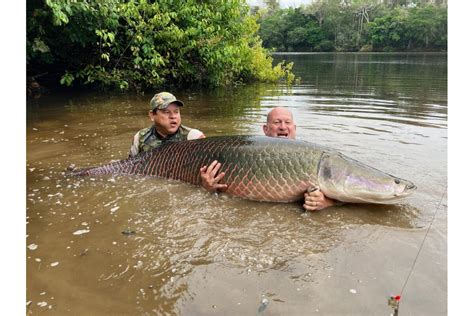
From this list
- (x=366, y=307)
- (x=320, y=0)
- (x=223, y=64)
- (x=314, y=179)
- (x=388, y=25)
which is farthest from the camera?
(x=320, y=0)

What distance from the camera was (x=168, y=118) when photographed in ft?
14.5

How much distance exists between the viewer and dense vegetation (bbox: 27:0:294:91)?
32.2ft

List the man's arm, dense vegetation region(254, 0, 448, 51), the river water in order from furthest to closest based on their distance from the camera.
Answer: dense vegetation region(254, 0, 448, 51), the man's arm, the river water

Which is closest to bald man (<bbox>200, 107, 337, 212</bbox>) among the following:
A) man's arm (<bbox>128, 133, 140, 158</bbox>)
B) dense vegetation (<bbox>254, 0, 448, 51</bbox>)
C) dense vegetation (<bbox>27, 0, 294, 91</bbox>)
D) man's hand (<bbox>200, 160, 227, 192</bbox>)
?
man's hand (<bbox>200, 160, 227, 192</bbox>)

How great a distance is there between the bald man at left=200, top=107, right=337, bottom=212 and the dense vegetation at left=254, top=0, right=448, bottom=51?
58715 millimetres

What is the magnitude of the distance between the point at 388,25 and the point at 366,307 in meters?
71.4

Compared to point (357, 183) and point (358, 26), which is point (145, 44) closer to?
point (357, 183)

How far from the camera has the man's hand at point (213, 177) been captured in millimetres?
3801

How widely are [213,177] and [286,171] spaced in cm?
71

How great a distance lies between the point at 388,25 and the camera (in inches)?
2576

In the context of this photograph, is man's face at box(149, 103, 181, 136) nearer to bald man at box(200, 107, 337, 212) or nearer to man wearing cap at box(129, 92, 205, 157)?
man wearing cap at box(129, 92, 205, 157)

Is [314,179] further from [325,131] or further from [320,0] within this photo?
[320,0]

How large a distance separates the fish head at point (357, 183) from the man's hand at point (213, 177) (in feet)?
3.09

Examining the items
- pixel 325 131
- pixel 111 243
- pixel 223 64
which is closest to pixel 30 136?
pixel 111 243
